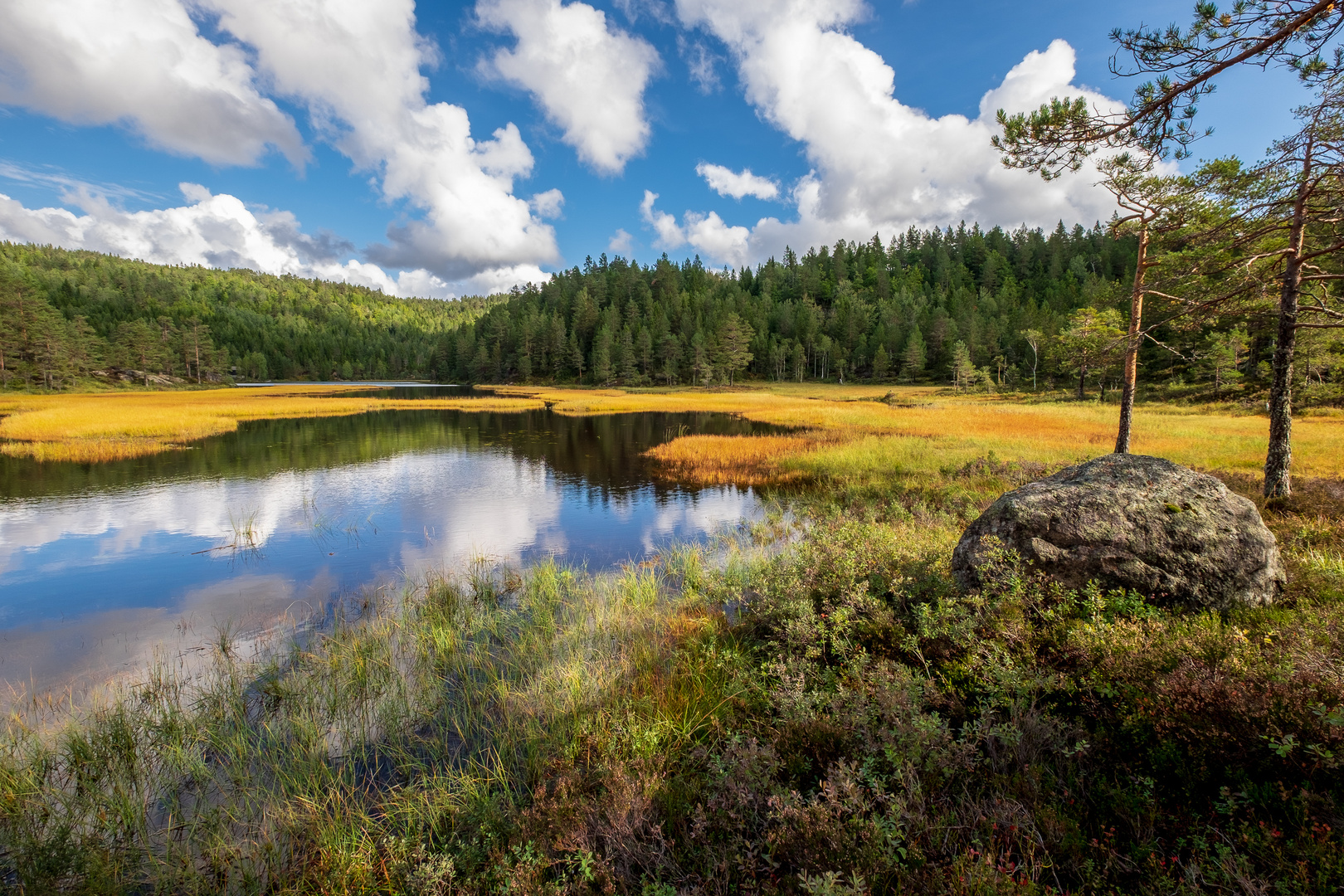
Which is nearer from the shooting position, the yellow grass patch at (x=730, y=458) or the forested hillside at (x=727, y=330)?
the yellow grass patch at (x=730, y=458)

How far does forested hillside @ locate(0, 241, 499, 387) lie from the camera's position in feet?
273

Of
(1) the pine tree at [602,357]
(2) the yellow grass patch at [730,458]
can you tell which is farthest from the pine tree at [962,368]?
(2) the yellow grass patch at [730,458]

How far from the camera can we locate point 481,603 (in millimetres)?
10703

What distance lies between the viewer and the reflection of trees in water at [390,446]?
23.4m

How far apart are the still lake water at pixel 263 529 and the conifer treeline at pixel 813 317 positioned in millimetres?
79159

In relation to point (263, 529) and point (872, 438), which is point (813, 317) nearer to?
point (872, 438)

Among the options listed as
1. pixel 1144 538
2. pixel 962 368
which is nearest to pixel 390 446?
pixel 1144 538

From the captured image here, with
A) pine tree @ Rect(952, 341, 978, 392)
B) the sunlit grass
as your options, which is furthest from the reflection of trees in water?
pine tree @ Rect(952, 341, 978, 392)

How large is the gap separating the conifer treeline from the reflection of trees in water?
58.2 metres

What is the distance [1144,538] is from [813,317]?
4633 inches

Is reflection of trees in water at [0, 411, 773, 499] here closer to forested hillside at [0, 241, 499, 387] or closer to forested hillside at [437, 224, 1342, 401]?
forested hillside at [437, 224, 1342, 401]

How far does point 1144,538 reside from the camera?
655 cm

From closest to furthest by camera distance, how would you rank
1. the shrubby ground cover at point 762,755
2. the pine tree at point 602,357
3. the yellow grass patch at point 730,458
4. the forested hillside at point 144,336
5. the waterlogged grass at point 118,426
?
the shrubby ground cover at point 762,755, the yellow grass patch at point 730,458, the waterlogged grass at point 118,426, the forested hillside at point 144,336, the pine tree at point 602,357

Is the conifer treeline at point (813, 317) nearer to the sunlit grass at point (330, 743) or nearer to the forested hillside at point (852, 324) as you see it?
the forested hillside at point (852, 324)
